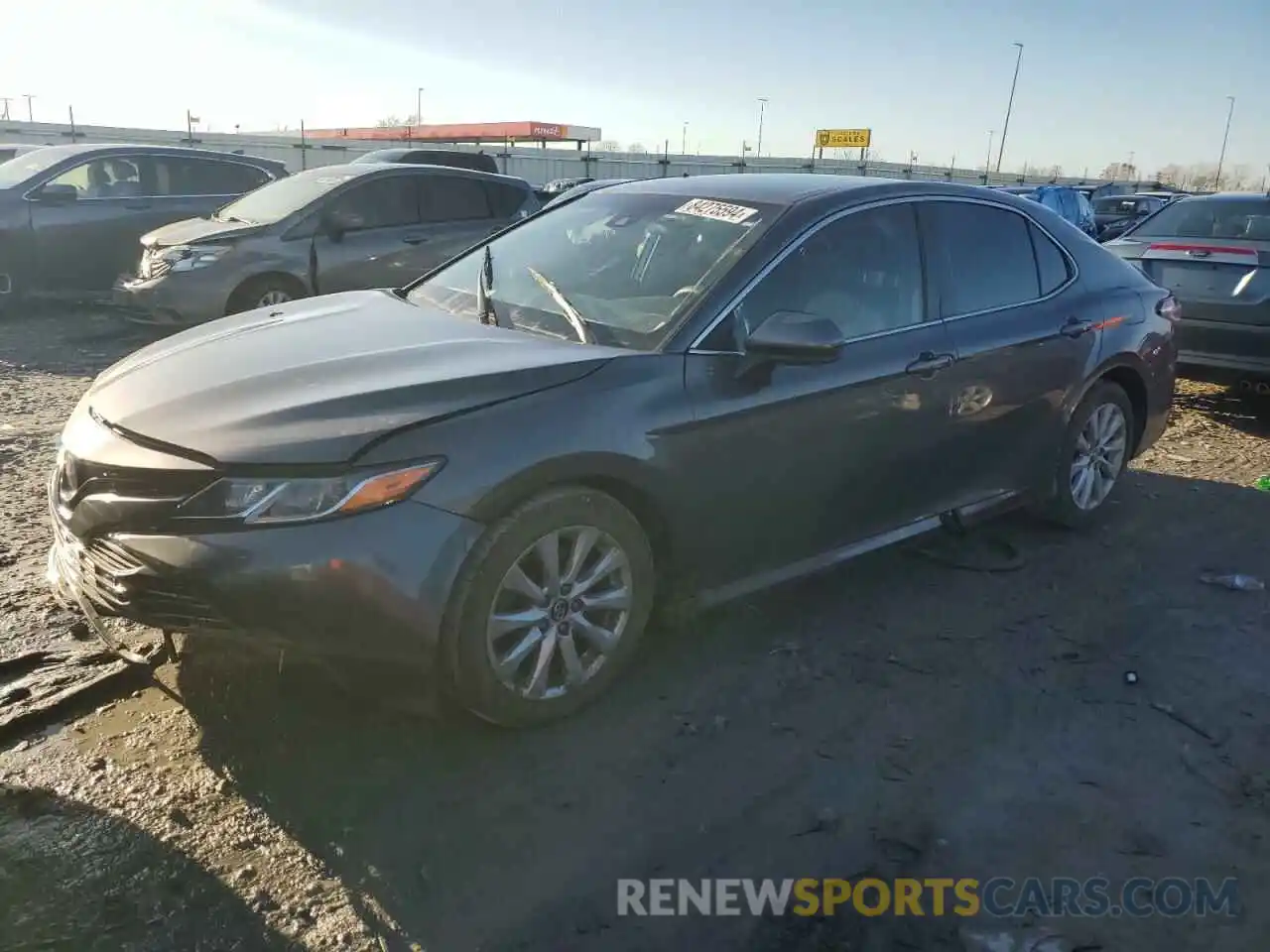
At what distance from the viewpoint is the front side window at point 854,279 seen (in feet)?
12.0

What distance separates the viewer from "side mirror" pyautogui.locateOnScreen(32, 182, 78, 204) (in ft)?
32.6

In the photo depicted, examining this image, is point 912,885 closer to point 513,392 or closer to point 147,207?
point 513,392

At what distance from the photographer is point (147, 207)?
10.7 m

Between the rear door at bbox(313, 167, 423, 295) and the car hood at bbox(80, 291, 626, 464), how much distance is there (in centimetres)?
522

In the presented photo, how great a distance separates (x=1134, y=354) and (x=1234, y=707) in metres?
2.16

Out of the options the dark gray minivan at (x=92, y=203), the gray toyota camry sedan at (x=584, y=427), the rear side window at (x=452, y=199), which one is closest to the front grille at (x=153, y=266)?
the dark gray minivan at (x=92, y=203)

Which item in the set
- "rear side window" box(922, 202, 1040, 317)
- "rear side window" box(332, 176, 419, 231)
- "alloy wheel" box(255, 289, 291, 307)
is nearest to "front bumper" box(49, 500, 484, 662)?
"rear side window" box(922, 202, 1040, 317)

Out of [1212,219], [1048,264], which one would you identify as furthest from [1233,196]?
[1048,264]

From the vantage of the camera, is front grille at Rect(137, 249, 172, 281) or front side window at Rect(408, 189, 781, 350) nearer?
front side window at Rect(408, 189, 781, 350)

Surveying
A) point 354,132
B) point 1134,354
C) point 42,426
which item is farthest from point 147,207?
point 354,132

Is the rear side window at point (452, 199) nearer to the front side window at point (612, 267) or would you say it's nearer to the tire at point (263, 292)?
the tire at point (263, 292)

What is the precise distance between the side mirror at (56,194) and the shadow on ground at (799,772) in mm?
8476

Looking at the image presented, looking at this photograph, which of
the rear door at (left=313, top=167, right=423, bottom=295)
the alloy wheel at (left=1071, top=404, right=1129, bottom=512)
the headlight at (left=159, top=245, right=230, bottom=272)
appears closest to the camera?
the alloy wheel at (left=1071, top=404, right=1129, bottom=512)

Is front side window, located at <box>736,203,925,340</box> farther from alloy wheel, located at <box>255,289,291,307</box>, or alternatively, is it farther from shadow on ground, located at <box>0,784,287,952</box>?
alloy wheel, located at <box>255,289,291,307</box>
